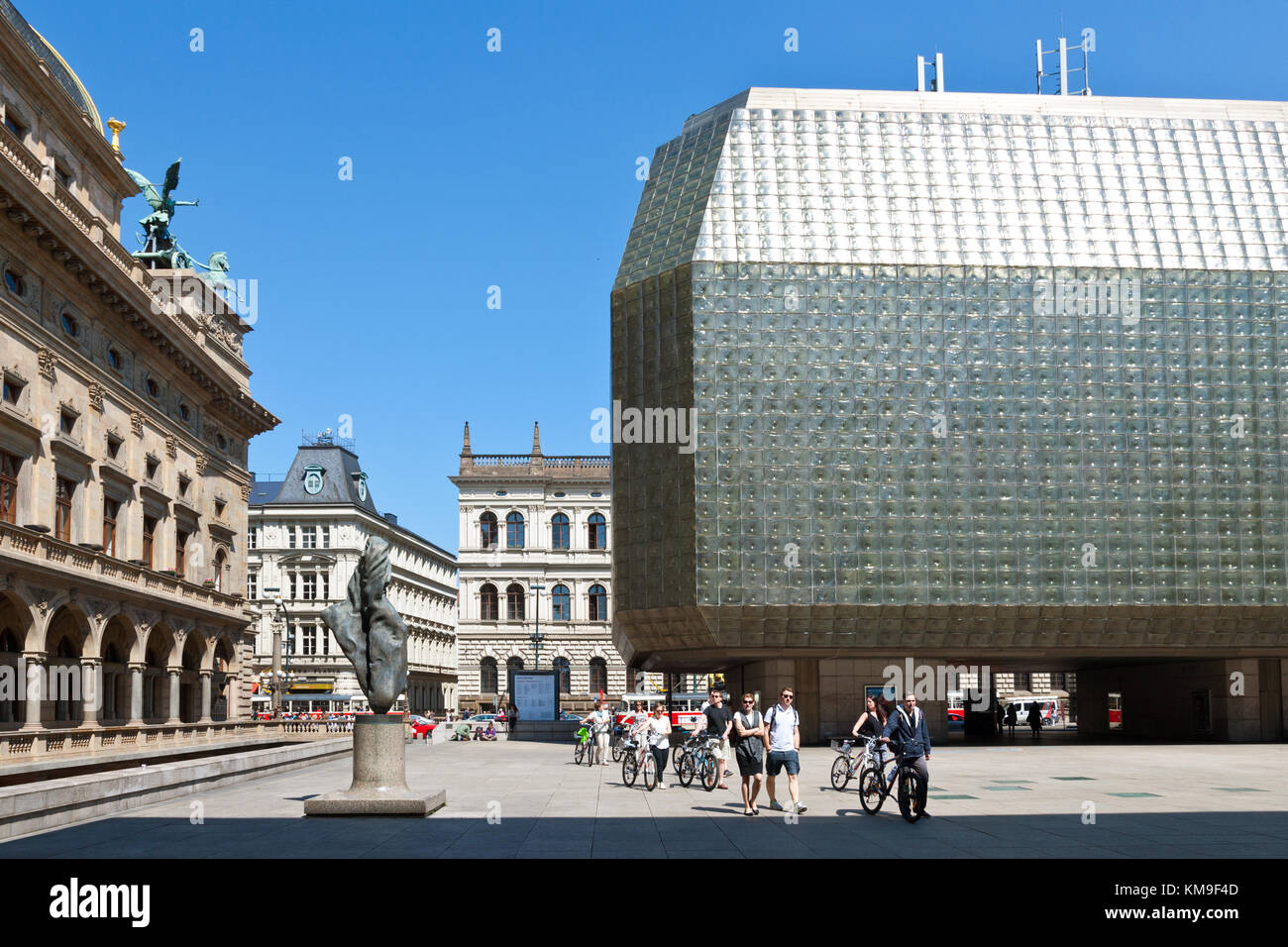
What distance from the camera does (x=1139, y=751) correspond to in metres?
44.0

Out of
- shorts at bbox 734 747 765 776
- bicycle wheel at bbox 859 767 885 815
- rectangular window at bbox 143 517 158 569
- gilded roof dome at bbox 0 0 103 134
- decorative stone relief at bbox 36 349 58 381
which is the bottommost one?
bicycle wheel at bbox 859 767 885 815

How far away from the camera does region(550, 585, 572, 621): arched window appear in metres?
103

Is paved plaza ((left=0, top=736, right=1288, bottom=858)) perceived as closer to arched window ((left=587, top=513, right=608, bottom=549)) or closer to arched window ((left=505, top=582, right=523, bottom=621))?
arched window ((left=505, top=582, right=523, bottom=621))

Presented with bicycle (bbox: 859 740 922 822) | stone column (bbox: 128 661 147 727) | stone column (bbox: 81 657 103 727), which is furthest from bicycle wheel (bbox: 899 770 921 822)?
stone column (bbox: 128 661 147 727)

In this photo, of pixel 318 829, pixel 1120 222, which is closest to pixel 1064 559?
pixel 1120 222

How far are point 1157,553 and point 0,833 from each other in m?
42.9

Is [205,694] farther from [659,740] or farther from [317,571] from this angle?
[317,571]

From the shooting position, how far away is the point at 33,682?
3997cm

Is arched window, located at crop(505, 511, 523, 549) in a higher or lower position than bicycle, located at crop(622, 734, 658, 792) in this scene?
higher

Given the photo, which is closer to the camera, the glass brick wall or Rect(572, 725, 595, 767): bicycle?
Rect(572, 725, 595, 767): bicycle

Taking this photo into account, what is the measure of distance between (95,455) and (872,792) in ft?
116

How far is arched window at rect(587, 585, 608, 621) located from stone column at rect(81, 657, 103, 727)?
59884mm

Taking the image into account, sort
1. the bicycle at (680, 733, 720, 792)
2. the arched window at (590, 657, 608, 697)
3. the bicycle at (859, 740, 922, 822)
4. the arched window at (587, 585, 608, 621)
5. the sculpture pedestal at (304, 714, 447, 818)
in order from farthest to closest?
the arched window at (587, 585, 608, 621) → the arched window at (590, 657, 608, 697) → the bicycle at (680, 733, 720, 792) → the sculpture pedestal at (304, 714, 447, 818) → the bicycle at (859, 740, 922, 822)

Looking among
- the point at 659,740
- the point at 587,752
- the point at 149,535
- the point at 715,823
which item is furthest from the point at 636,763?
the point at 149,535
